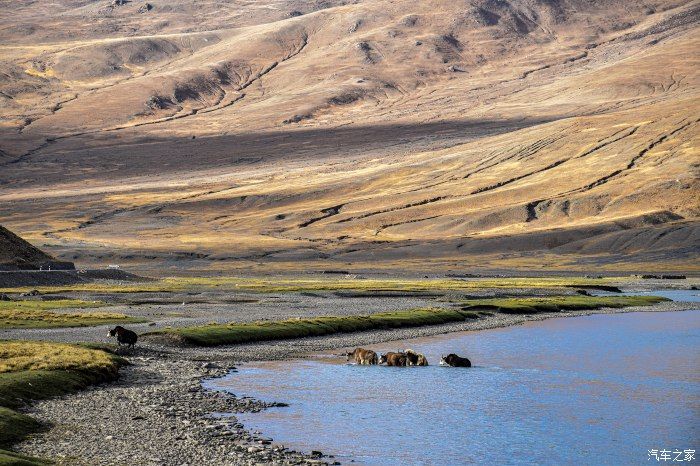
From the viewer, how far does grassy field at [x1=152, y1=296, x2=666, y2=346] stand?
4909 centimetres

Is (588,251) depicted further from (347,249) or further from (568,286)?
(568,286)

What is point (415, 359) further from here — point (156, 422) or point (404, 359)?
point (156, 422)

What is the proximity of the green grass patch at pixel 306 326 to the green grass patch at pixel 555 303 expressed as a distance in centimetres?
630

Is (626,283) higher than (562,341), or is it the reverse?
(562,341)

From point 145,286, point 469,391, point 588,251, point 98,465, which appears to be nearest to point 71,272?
point 145,286

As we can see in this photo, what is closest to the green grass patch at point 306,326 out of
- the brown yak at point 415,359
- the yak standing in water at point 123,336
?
the yak standing in water at point 123,336

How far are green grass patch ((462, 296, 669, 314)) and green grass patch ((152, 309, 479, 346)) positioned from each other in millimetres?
6302

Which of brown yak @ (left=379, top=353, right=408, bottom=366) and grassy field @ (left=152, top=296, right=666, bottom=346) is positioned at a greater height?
brown yak @ (left=379, top=353, right=408, bottom=366)

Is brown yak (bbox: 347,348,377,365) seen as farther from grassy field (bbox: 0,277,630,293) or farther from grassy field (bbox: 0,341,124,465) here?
grassy field (bbox: 0,277,630,293)

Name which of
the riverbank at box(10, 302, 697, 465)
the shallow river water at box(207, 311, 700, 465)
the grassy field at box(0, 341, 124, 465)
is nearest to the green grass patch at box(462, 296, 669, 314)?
the shallow river water at box(207, 311, 700, 465)

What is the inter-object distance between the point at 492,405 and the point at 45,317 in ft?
107

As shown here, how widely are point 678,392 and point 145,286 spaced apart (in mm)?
69911

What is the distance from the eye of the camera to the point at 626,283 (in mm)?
119562

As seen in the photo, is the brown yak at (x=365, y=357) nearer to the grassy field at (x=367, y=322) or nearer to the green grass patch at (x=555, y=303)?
the grassy field at (x=367, y=322)
